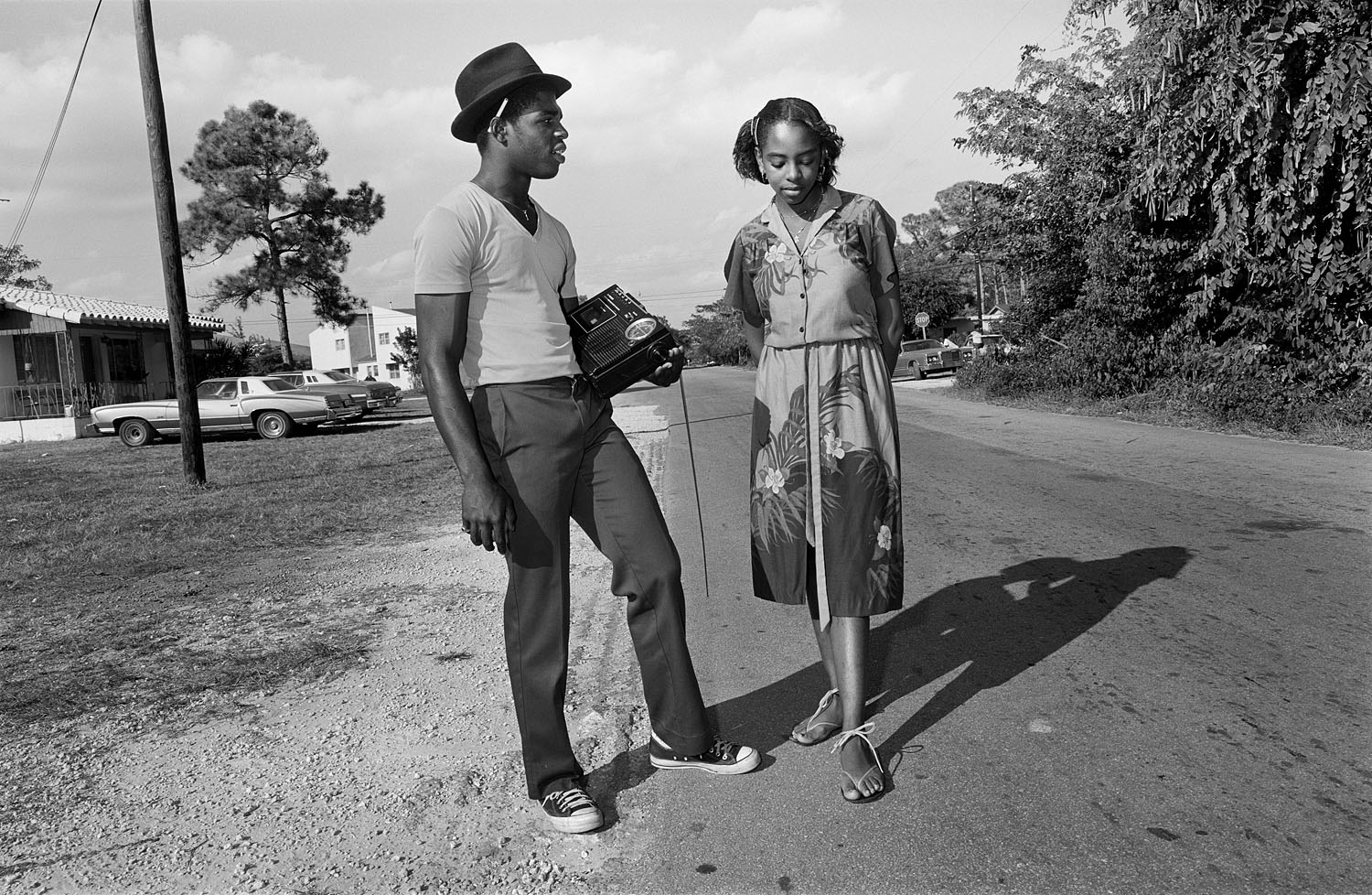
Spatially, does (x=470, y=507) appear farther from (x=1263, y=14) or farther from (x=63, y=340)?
(x=63, y=340)

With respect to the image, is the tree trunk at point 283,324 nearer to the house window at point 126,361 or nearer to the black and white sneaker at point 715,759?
the house window at point 126,361

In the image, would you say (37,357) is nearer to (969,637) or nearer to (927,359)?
(927,359)

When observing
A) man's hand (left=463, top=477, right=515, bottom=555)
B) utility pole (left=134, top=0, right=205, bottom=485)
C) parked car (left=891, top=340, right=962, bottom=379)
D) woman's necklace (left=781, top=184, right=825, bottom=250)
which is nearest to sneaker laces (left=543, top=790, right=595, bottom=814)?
man's hand (left=463, top=477, right=515, bottom=555)

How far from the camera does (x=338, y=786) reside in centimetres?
300

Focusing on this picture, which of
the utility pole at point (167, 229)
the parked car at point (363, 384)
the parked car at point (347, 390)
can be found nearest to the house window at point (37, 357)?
the parked car at point (363, 384)

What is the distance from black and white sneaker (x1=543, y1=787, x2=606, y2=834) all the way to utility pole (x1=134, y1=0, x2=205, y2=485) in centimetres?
975

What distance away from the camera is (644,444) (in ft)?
46.4

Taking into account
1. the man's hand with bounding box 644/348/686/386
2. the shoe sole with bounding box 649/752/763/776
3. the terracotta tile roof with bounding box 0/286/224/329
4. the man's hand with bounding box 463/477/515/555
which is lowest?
the shoe sole with bounding box 649/752/763/776

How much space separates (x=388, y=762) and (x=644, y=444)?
11034 mm

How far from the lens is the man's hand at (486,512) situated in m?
2.60

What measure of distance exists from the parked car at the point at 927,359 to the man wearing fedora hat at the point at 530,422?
1137 inches

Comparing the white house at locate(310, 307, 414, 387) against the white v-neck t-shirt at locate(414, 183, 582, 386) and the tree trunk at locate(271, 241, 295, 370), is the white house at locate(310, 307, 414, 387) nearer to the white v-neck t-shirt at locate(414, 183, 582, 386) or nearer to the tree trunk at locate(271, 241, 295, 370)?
the tree trunk at locate(271, 241, 295, 370)

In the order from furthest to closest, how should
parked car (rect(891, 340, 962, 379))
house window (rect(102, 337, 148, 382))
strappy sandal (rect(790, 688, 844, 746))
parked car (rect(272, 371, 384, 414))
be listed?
1. parked car (rect(891, 340, 962, 379))
2. house window (rect(102, 337, 148, 382))
3. parked car (rect(272, 371, 384, 414))
4. strappy sandal (rect(790, 688, 844, 746))

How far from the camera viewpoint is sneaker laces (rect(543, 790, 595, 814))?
8.89 feet
